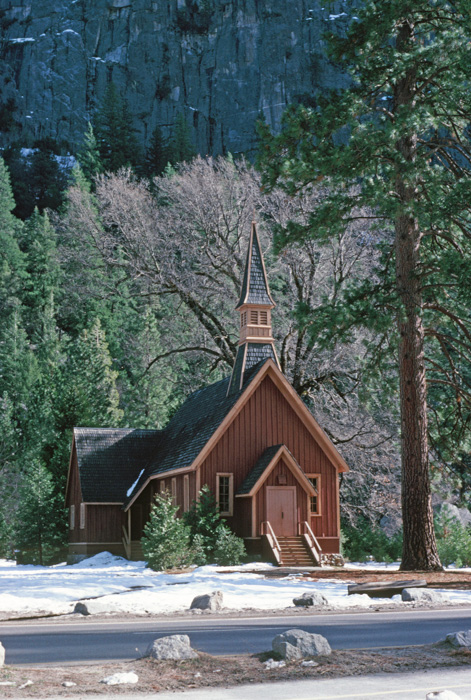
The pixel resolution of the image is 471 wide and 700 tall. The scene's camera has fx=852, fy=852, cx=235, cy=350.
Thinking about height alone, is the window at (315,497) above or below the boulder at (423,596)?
above

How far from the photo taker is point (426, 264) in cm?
2148

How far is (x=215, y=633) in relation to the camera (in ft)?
37.5

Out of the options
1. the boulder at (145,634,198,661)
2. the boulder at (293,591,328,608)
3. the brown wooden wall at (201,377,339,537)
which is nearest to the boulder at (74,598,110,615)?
the boulder at (293,591,328,608)

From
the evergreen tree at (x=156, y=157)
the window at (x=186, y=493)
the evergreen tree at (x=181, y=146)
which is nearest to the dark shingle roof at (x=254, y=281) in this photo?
the window at (x=186, y=493)

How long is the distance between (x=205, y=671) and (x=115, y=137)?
93.6 meters

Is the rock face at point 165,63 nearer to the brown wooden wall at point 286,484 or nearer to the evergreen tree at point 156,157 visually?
the evergreen tree at point 156,157

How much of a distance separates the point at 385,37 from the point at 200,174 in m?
17.8

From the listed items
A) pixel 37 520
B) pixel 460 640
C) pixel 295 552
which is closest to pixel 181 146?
pixel 37 520

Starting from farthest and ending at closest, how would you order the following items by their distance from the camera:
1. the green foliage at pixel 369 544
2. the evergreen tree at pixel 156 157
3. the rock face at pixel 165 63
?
1. the rock face at pixel 165 63
2. the evergreen tree at pixel 156 157
3. the green foliage at pixel 369 544

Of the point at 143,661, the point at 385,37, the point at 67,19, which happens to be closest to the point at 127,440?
the point at 385,37

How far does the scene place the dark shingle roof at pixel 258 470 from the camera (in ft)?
94.6

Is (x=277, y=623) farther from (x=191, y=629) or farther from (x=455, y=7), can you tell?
(x=455, y=7)

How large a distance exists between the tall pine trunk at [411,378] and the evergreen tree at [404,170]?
3cm

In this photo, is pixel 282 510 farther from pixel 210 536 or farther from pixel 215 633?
pixel 215 633
